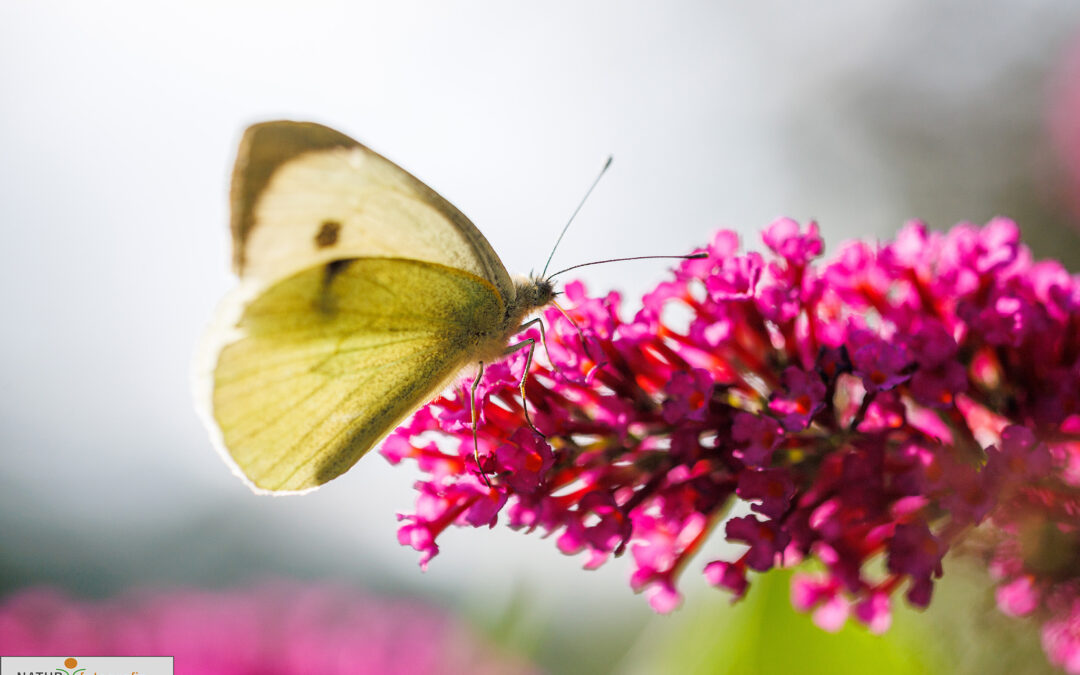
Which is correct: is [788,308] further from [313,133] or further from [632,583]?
[313,133]

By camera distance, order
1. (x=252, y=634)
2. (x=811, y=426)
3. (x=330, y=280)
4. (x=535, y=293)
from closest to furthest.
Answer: (x=811, y=426), (x=330, y=280), (x=535, y=293), (x=252, y=634)

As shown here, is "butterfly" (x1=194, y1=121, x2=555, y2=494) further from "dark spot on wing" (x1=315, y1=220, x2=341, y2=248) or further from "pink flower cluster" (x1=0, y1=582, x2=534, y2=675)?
"pink flower cluster" (x1=0, y1=582, x2=534, y2=675)

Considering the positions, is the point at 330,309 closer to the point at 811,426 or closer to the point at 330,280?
the point at 330,280


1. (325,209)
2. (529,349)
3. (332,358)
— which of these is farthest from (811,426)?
(325,209)

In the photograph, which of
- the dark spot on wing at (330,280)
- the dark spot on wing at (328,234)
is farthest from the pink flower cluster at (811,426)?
the dark spot on wing at (328,234)

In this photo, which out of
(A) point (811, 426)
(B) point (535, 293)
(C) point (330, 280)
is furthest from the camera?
(B) point (535, 293)

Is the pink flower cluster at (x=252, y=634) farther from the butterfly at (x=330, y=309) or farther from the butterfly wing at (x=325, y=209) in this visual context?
the butterfly wing at (x=325, y=209)
